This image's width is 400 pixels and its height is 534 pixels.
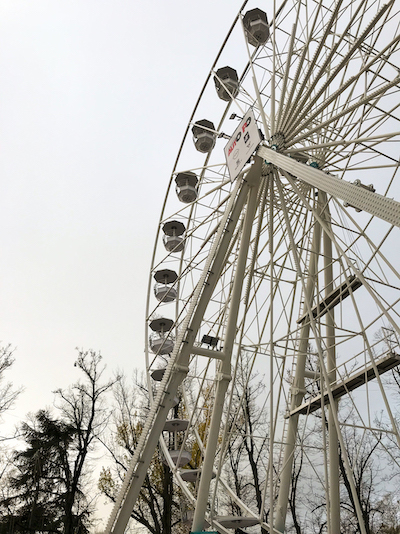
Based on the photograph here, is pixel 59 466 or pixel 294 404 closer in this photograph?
pixel 294 404

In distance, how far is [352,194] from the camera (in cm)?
573

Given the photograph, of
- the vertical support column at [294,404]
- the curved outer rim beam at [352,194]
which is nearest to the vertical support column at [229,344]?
the vertical support column at [294,404]

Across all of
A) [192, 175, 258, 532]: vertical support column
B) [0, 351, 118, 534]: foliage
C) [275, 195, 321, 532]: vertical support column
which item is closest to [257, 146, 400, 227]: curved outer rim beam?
[192, 175, 258, 532]: vertical support column

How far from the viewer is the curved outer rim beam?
5004 mm

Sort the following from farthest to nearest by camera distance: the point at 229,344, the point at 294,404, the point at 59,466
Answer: the point at 59,466, the point at 294,404, the point at 229,344

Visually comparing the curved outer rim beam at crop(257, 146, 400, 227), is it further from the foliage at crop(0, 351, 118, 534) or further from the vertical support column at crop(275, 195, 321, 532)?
the foliage at crop(0, 351, 118, 534)

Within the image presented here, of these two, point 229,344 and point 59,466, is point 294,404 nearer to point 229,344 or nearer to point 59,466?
point 229,344

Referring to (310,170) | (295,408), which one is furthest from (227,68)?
(295,408)

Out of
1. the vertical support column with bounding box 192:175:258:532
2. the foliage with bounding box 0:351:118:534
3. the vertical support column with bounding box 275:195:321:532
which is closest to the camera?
the vertical support column with bounding box 192:175:258:532

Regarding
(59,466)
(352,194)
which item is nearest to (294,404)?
(352,194)

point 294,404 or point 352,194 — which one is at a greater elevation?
point 294,404

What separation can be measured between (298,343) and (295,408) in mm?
1618

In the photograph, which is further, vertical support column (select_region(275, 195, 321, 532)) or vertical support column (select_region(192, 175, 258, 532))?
vertical support column (select_region(275, 195, 321, 532))

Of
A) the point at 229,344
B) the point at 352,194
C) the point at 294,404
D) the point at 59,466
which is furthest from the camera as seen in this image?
the point at 59,466
